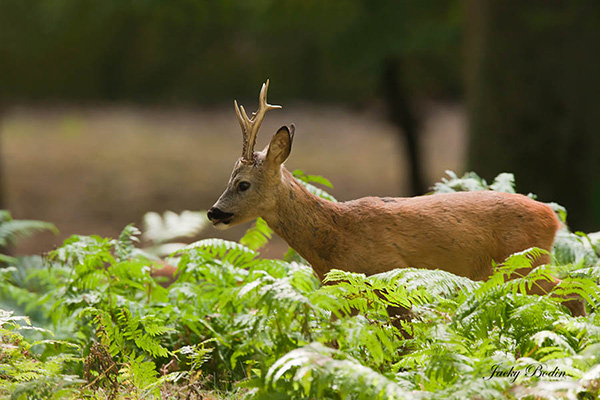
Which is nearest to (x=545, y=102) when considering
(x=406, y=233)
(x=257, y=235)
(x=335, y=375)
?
(x=257, y=235)

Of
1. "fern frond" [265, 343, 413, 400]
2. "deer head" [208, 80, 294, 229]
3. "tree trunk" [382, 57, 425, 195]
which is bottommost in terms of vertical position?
"tree trunk" [382, 57, 425, 195]

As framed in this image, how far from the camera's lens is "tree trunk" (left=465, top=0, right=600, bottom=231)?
1117 cm

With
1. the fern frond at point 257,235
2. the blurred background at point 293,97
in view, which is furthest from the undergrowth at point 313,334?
the blurred background at point 293,97

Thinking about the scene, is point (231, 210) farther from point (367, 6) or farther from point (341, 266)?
point (367, 6)

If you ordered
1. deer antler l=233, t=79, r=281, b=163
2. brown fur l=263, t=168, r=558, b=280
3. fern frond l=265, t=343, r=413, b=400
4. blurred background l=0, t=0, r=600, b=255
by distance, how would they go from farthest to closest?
blurred background l=0, t=0, r=600, b=255 < brown fur l=263, t=168, r=558, b=280 < deer antler l=233, t=79, r=281, b=163 < fern frond l=265, t=343, r=413, b=400

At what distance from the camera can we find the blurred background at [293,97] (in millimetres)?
11406

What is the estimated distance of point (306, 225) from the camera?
5.19 meters

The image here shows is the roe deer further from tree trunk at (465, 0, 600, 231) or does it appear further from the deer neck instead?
tree trunk at (465, 0, 600, 231)

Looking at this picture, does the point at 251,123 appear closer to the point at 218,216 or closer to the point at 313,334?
the point at 218,216

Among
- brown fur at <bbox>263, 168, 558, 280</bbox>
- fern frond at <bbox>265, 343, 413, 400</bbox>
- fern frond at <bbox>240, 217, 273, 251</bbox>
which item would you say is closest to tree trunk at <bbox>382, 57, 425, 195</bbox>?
fern frond at <bbox>240, 217, 273, 251</bbox>

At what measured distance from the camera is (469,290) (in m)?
4.27

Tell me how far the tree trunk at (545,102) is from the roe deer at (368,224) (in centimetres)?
614

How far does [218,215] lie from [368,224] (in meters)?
1.00

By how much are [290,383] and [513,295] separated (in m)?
1.38
